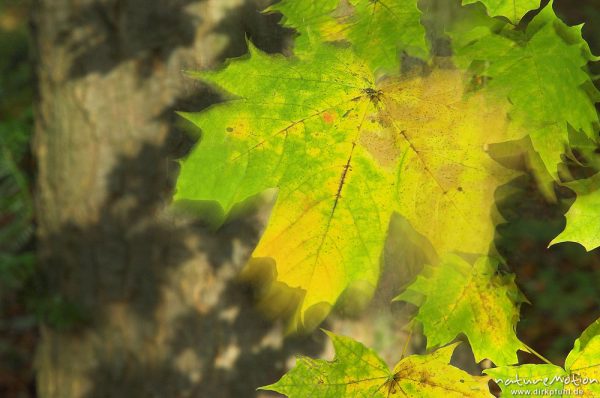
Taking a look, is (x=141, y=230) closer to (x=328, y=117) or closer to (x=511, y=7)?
(x=328, y=117)

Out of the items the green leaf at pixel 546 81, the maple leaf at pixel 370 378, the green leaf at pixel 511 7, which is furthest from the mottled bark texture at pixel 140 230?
the green leaf at pixel 511 7

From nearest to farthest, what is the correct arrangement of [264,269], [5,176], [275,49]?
[275,49], [264,269], [5,176]

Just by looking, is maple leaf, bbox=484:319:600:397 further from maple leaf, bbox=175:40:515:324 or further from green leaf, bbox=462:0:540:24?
green leaf, bbox=462:0:540:24

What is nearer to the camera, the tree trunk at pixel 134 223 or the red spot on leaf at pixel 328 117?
the red spot on leaf at pixel 328 117

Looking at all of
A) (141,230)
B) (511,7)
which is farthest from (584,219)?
(141,230)

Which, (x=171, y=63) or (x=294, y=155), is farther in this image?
(x=171, y=63)

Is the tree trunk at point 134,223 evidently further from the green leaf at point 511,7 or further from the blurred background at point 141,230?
the green leaf at point 511,7

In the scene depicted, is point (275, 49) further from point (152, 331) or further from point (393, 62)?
point (152, 331)

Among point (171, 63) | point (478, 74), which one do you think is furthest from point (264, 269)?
point (478, 74)
